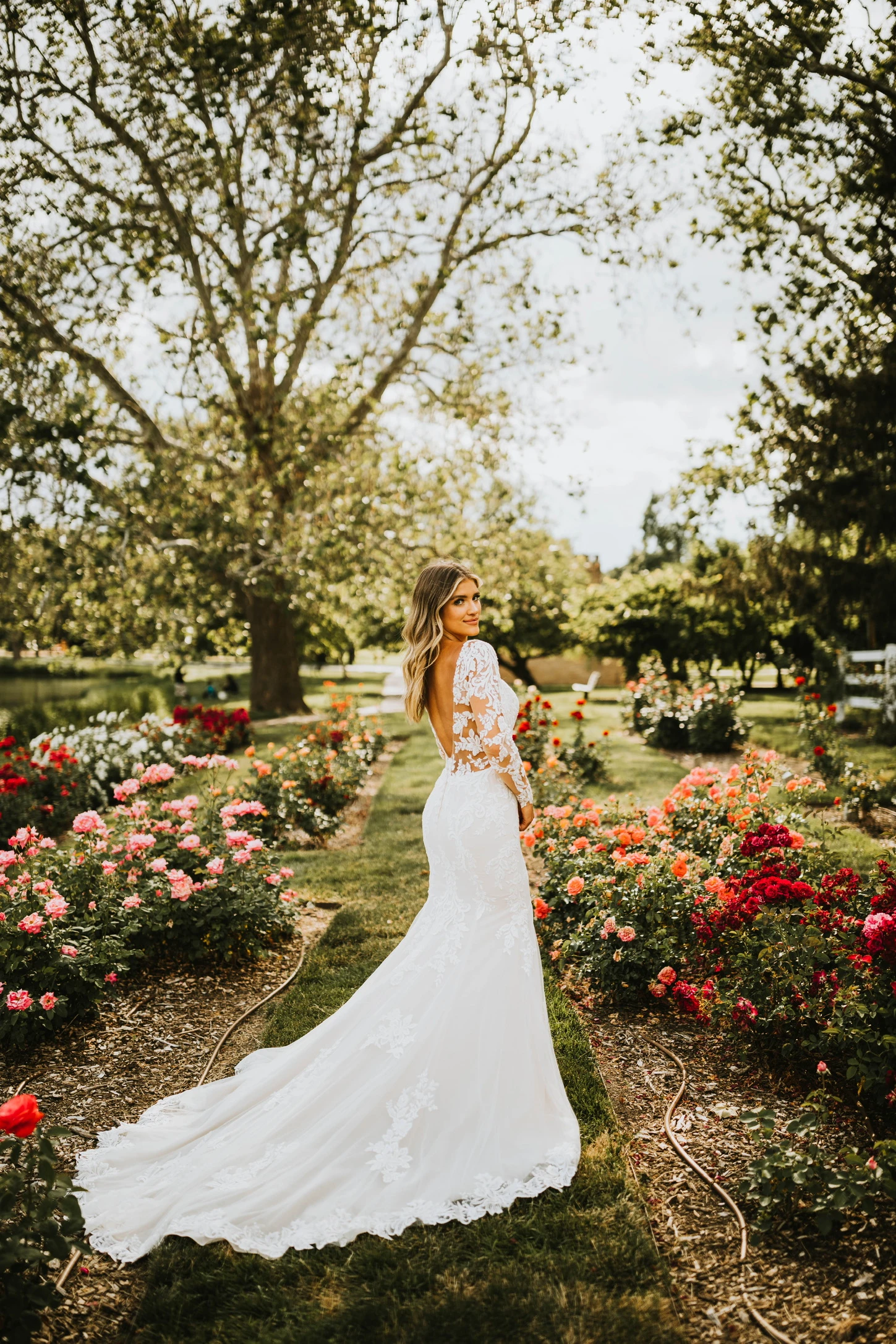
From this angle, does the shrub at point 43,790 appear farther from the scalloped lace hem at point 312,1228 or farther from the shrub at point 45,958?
the scalloped lace hem at point 312,1228

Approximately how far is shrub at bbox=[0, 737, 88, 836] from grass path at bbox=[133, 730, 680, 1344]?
7.45m

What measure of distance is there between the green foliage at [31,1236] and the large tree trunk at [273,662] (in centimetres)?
1754

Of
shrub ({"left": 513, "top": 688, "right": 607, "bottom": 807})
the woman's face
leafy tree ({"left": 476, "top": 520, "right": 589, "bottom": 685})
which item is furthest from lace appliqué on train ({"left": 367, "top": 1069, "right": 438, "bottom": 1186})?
leafy tree ({"left": 476, "top": 520, "right": 589, "bottom": 685})

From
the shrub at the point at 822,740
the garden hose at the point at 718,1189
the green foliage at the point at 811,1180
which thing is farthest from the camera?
the shrub at the point at 822,740

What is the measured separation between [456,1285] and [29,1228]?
133 centimetres

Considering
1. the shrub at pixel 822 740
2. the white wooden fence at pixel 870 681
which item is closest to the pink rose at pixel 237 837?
the shrub at pixel 822 740

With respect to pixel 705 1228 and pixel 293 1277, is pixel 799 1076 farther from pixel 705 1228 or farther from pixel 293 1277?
pixel 293 1277

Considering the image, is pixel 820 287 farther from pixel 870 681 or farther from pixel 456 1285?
pixel 456 1285

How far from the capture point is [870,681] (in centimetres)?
1428

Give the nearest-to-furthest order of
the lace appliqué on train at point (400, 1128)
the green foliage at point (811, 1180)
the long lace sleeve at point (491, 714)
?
1. the green foliage at point (811, 1180)
2. the lace appliqué on train at point (400, 1128)
3. the long lace sleeve at point (491, 714)

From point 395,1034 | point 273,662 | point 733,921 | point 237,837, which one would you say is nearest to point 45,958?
point 237,837

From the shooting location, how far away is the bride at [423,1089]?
3363mm

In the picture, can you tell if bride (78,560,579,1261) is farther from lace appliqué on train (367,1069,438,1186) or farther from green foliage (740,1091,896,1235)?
green foliage (740,1091,896,1235)

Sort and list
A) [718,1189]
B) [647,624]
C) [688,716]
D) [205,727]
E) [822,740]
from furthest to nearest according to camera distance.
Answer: [647,624] < [688,716] < [205,727] < [822,740] < [718,1189]
